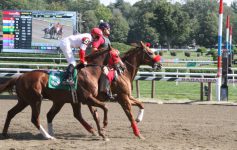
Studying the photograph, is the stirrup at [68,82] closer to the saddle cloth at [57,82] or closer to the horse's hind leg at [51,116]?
the saddle cloth at [57,82]

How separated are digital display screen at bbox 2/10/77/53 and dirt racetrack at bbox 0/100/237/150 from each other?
25.7 feet

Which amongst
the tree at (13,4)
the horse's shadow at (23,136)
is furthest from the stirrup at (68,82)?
the tree at (13,4)

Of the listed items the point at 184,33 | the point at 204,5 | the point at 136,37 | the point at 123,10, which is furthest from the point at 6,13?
the point at 123,10

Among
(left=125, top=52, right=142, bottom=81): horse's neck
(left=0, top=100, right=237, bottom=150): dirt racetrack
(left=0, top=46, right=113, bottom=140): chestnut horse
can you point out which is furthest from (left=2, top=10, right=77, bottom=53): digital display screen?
(left=0, top=46, right=113, bottom=140): chestnut horse

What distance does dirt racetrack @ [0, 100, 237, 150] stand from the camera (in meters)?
7.28

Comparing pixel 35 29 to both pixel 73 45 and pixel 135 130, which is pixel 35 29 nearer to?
pixel 73 45

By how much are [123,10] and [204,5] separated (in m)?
24.0

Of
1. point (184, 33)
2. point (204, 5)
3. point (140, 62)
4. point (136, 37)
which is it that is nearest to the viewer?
point (140, 62)

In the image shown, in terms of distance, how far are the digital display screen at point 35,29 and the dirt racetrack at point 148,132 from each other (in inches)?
308

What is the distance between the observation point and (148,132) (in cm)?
863

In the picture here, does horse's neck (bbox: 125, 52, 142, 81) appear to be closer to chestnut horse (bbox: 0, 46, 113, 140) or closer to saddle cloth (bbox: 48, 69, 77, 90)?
chestnut horse (bbox: 0, 46, 113, 140)

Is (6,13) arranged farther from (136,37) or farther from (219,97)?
(136,37)

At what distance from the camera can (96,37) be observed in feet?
26.9

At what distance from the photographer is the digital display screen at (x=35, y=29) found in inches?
767
